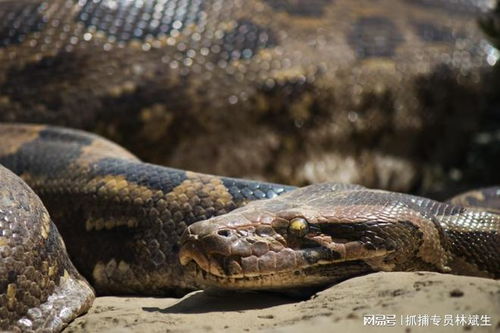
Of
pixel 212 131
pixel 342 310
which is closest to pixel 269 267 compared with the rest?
pixel 342 310

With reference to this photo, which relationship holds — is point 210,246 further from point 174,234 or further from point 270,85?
point 270,85

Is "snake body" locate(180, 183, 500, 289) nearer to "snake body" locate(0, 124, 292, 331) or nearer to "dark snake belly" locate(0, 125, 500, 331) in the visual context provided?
"dark snake belly" locate(0, 125, 500, 331)

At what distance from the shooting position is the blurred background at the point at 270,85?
259 inches

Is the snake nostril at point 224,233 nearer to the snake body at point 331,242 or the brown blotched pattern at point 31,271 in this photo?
the snake body at point 331,242

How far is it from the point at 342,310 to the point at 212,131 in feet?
11.2

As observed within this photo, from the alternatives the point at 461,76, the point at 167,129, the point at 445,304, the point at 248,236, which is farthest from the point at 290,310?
the point at 461,76

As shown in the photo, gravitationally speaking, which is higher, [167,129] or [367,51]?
[367,51]

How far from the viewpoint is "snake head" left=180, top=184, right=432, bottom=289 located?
4016mm

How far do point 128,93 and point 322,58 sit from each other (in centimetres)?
183

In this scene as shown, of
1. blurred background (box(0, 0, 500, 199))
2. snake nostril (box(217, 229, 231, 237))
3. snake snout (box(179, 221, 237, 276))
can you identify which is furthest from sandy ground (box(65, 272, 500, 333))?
blurred background (box(0, 0, 500, 199))

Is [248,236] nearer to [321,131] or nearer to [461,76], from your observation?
[321,131]

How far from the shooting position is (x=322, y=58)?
7.25 m

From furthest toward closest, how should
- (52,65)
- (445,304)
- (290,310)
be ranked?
(52,65), (290,310), (445,304)

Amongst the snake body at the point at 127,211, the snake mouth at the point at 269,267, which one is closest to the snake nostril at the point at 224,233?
the snake mouth at the point at 269,267
